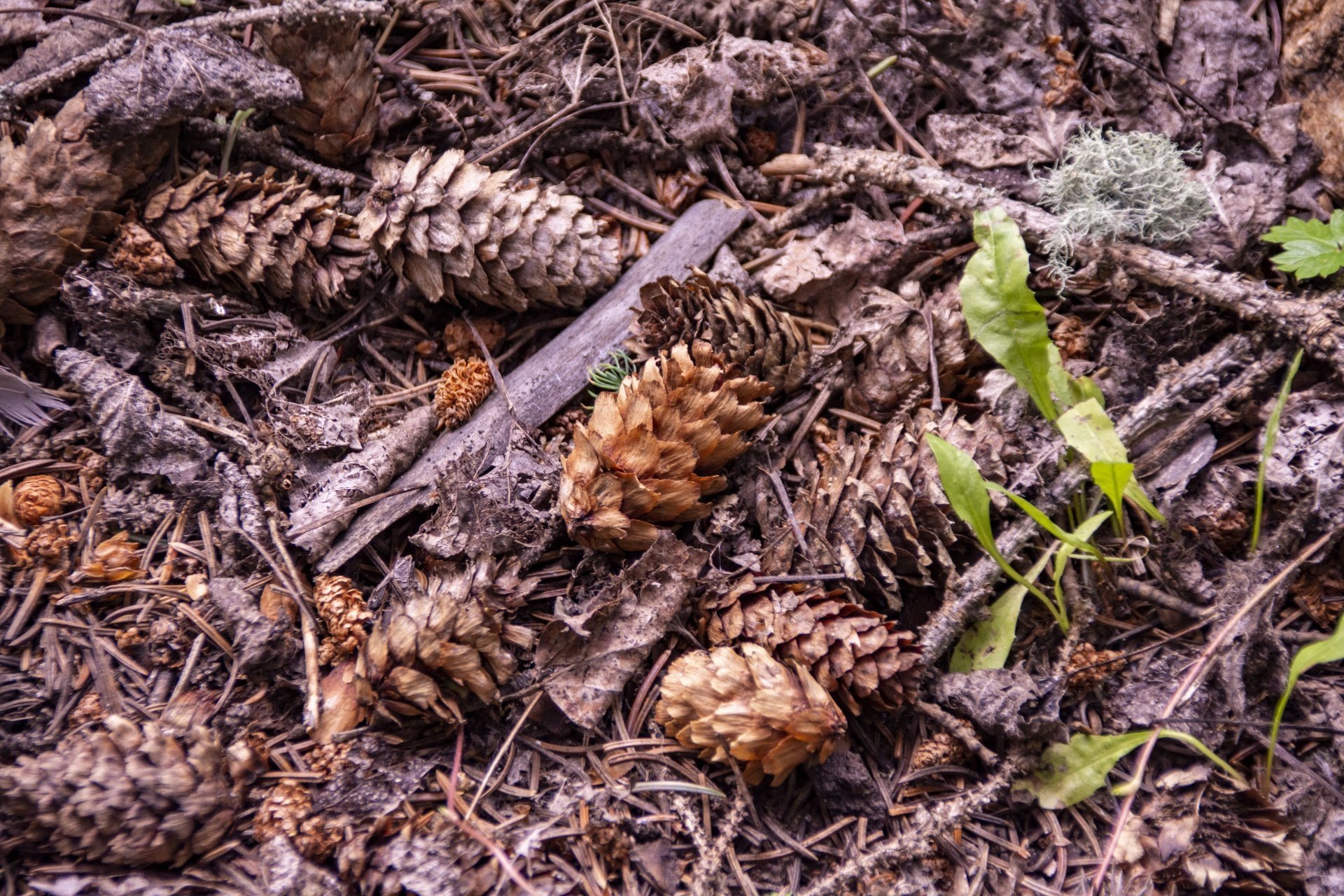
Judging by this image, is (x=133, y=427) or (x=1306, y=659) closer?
(x=1306, y=659)

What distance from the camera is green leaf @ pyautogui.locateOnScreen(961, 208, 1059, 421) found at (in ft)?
5.60

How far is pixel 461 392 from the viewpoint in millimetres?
1861

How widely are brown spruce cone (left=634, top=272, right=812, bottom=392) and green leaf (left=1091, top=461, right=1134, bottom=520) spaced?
0.67 meters

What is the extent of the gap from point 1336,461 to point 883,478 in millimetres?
929

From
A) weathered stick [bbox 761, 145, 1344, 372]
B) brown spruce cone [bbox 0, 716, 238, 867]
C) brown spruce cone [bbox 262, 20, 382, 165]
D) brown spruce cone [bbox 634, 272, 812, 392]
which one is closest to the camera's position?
brown spruce cone [bbox 0, 716, 238, 867]

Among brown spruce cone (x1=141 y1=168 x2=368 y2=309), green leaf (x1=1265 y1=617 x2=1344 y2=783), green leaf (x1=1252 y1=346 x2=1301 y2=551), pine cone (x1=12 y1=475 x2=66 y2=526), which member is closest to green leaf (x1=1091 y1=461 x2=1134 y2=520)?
green leaf (x1=1252 y1=346 x2=1301 y2=551)

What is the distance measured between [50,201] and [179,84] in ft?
1.26

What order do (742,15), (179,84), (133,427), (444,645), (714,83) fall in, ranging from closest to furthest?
(444,645) < (133,427) < (179,84) < (714,83) < (742,15)

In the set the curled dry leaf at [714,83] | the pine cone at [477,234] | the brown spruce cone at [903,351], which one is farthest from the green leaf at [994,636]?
the curled dry leaf at [714,83]

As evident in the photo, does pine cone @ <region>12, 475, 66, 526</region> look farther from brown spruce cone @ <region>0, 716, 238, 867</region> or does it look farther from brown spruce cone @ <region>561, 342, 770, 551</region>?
brown spruce cone @ <region>561, 342, 770, 551</region>

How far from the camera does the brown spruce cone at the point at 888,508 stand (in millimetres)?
A: 1647

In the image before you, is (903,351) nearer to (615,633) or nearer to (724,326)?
(724,326)

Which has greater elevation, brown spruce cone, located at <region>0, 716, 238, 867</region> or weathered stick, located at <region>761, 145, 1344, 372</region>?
weathered stick, located at <region>761, 145, 1344, 372</region>

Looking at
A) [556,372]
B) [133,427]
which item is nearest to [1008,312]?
[556,372]
